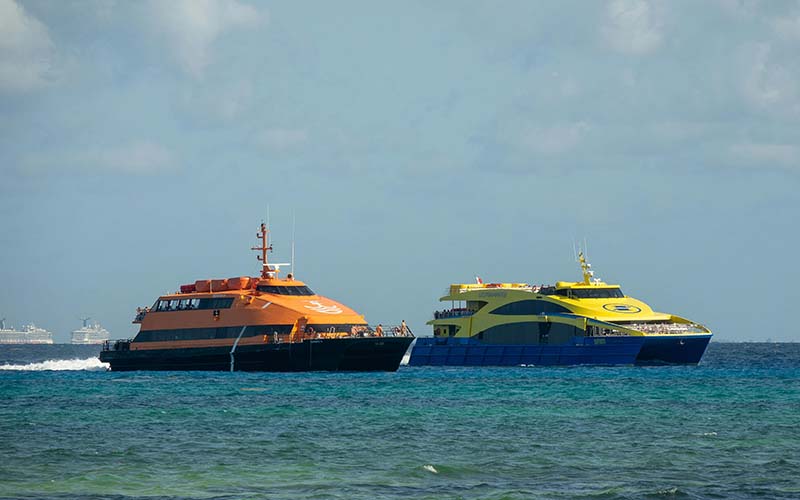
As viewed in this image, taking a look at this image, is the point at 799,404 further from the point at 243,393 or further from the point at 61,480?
the point at 61,480

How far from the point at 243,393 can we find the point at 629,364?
35.7 m

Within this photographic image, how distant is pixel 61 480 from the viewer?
2669cm

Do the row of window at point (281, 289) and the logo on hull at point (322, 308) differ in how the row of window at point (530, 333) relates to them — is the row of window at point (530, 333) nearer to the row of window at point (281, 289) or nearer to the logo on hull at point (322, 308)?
the logo on hull at point (322, 308)

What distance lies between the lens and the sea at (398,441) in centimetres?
2559

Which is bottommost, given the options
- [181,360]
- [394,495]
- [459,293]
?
[394,495]

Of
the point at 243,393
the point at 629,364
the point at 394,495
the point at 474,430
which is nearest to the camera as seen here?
the point at 394,495

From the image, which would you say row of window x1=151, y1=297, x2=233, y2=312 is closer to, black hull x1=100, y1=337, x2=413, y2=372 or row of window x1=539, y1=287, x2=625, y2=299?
black hull x1=100, y1=337, x2=413, y2=372

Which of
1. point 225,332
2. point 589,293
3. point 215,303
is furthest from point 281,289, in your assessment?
point 589,293

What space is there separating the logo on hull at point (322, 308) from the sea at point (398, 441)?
10442 mm

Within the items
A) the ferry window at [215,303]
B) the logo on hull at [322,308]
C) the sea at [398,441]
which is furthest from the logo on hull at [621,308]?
the ferry window at [215,303]

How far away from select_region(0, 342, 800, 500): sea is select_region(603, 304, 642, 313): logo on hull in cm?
2428

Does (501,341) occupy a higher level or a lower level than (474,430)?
higher

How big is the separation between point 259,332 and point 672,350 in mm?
29417

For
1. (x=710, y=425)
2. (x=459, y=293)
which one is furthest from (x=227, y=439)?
(x=459, y=293)
